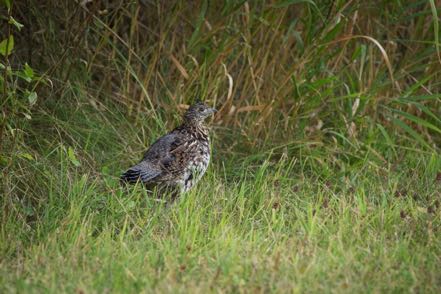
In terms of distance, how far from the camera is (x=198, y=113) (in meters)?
6.24

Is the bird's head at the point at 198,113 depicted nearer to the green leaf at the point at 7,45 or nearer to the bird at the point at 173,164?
the bird at the point at 173,164

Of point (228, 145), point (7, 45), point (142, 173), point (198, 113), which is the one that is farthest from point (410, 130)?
point (7, 45)

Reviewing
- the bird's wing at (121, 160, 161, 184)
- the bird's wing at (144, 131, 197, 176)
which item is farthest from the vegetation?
the bird's wing at (144, 131, 197, 176)

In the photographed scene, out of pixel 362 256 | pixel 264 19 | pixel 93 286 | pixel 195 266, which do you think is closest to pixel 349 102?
pixel 264 19

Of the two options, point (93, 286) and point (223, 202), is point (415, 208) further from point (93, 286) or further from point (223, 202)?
point (93, 286)

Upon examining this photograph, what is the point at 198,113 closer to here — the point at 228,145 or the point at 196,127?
the point at 196,127

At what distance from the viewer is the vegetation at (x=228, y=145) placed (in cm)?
433

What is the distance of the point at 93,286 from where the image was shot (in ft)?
13.2

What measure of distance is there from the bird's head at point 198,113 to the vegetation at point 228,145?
1.05 feet

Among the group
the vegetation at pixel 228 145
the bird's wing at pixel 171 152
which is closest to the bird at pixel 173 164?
the bird's wing at pixel 171 152

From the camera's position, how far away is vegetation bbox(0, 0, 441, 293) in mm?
4328

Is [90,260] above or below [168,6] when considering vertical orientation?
below

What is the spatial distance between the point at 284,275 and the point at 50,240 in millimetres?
1214

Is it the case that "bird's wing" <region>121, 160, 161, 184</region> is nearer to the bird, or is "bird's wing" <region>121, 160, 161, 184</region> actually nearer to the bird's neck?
the bird
